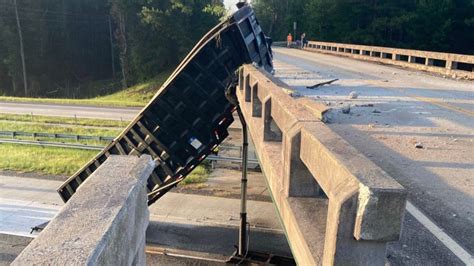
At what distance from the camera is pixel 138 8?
155 ft

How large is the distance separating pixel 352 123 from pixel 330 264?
552 centimetres

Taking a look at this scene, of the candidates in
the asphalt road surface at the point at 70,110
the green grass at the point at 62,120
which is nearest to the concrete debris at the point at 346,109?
the green grass at the point at 62,120

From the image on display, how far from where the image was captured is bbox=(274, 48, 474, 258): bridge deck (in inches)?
157

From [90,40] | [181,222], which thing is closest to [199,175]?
[181,222]

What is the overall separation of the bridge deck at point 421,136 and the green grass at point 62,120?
14.9 m

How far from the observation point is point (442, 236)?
3.27 metres

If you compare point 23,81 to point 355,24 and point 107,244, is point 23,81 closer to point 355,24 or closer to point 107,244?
point 355,24

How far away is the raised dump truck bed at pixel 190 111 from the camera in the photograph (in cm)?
983

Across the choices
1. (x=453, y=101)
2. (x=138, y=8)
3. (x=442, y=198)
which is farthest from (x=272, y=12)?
(x=442, y=198)

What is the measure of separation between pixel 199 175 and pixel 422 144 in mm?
11042

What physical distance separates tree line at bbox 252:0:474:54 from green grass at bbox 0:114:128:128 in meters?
34.2

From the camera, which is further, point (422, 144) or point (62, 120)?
point (62, 120)

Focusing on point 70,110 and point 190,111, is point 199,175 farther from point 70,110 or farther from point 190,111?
point 70,110

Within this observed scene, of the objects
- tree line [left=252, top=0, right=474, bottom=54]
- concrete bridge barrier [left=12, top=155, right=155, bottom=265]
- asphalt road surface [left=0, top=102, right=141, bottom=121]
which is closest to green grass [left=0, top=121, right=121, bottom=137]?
asphalt road surface [left=0, top=102, right=141, bottom=121]
